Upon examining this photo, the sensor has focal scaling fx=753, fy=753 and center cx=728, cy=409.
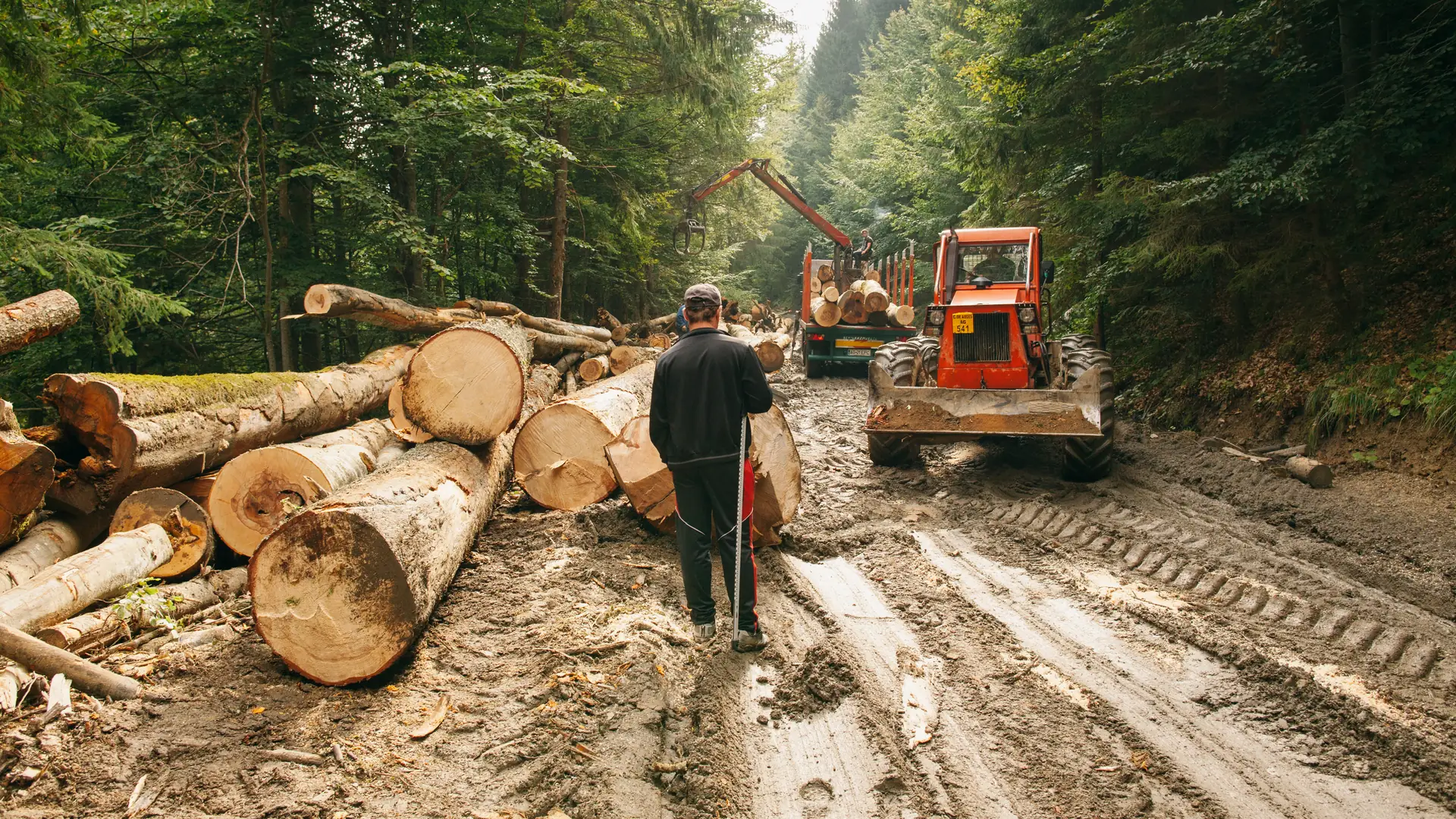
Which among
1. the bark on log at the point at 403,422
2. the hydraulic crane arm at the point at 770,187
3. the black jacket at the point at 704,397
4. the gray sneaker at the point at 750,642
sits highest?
the hydraulic crane arm at the point at 770,187

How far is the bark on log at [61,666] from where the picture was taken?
127 inches

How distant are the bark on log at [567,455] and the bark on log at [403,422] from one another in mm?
759

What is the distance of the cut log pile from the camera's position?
3479 mm

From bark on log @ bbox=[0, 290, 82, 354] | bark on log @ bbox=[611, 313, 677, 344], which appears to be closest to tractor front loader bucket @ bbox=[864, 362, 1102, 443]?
bark on log @ bbox=[0, 290, 82, 354]

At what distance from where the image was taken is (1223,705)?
345 centimetres

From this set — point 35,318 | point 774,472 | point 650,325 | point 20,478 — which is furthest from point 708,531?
point 650,325

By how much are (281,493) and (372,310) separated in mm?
2787

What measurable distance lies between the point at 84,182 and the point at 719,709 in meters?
10.1

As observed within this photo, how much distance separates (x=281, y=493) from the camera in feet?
15.4

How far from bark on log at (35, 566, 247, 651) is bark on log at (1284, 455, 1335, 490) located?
839 cm

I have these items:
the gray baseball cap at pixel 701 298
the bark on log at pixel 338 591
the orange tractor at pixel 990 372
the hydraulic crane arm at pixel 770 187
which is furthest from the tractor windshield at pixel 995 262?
the hydraulic crane arm at pixel 770 187

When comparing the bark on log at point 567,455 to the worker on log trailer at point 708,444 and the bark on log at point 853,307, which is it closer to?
the worker on log trailer at point 708,444

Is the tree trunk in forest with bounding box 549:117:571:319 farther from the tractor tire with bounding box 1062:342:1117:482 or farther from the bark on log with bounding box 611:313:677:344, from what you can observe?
the tractor tire with bounding box 1062:342:1117:482

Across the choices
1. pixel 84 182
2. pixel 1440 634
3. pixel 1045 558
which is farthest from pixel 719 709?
pixel 84 182
